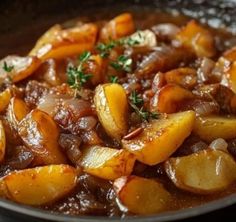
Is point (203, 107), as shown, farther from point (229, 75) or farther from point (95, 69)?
point (95, 69)

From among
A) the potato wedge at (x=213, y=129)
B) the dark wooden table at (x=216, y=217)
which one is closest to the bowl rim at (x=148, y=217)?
the dark wooden table at (x=216, y=217)

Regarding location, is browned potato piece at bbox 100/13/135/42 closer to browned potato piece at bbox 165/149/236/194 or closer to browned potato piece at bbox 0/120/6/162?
browned potato piece at bbox 0/120/6/162

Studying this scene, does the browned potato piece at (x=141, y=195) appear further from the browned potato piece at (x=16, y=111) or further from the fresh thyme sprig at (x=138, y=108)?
the browned potato piece at (x=16, y=111)

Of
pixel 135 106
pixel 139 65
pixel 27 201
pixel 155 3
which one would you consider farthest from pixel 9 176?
pixel 155 3

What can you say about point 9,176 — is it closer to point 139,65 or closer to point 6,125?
point 6,125

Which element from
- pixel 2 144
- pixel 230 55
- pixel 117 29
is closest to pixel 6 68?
pixel 2 144

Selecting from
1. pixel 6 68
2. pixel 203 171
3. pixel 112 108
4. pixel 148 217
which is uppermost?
pixel 6 68
